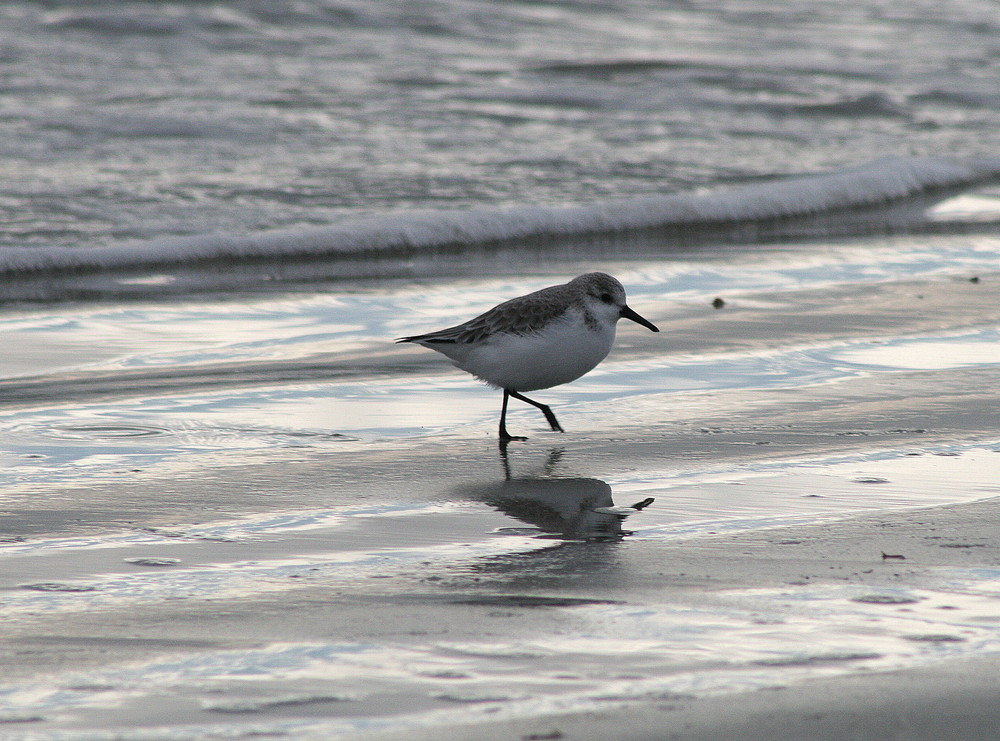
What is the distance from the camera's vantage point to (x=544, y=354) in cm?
484

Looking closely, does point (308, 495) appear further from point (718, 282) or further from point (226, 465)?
point (718, 282)

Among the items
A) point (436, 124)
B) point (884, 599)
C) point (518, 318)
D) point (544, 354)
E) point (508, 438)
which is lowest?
point (508, 438)

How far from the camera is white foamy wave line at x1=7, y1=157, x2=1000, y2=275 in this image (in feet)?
26.6

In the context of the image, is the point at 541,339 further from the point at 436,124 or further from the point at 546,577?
the point at 436,124

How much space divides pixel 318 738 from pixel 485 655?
0.48 meters

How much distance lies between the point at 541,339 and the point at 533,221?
4.54 meters

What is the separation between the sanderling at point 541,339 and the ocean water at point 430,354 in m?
0.25

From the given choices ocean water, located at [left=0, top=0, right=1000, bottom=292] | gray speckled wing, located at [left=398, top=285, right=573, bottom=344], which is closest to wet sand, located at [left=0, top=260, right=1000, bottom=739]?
gray speckled wing, located at [left=398, top=285, right=573, bottom=344]

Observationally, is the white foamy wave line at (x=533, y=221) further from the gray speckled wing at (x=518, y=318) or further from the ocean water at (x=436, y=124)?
the gray speckled wing at (x=518, y=318)

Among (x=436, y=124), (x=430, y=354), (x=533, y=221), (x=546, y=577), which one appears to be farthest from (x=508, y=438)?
(x=436, y=124)

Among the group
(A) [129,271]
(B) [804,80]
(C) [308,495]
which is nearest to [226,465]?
(C) [308,495]

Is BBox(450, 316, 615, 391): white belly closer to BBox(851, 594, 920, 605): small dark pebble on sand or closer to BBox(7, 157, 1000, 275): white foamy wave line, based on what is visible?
BBox(851, 594, 920, 605): small dark pebble on sand

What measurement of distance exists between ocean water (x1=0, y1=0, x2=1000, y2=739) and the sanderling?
25 centimetres

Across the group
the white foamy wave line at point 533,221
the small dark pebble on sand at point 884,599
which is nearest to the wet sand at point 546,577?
the small dark pebble on sand at point 884,599
